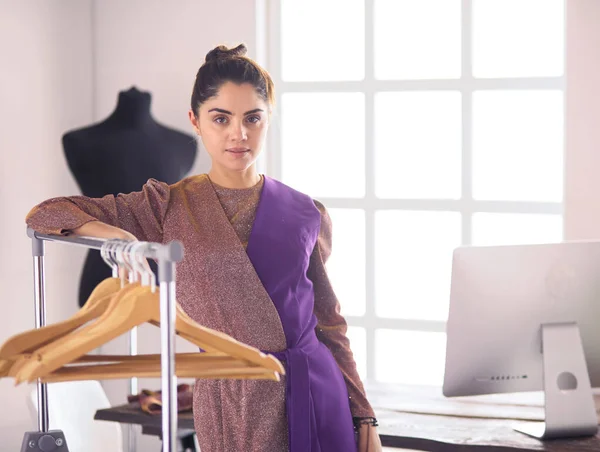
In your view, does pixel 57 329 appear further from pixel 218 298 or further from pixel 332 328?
pixel 332 328

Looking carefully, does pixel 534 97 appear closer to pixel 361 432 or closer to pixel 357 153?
pixel 357 153

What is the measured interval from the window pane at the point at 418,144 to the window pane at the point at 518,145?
0.09 meters

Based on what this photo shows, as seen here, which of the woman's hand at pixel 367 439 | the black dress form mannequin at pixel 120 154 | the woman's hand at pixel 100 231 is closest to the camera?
the woman's hand at pixel 100 231

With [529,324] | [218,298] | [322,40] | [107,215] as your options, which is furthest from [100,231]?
[322,40]

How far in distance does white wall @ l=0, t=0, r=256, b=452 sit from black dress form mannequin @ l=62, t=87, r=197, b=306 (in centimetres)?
32

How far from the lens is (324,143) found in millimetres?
3740

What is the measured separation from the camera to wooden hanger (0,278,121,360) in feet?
4.48

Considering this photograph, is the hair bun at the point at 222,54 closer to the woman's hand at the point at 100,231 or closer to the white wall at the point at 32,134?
the woman's hand at the point at 100,231

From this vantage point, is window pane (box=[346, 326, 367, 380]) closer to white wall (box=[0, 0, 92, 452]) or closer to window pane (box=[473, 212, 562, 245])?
window pane (box=[473, 212, 562, 245])

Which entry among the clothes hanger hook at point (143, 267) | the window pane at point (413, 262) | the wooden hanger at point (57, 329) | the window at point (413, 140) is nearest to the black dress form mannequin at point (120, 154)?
the window at point (413, 140)

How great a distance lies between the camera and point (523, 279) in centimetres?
222

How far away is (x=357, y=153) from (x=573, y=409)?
167 centimetres

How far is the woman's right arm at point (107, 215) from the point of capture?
164 centimetres

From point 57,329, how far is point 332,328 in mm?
781
